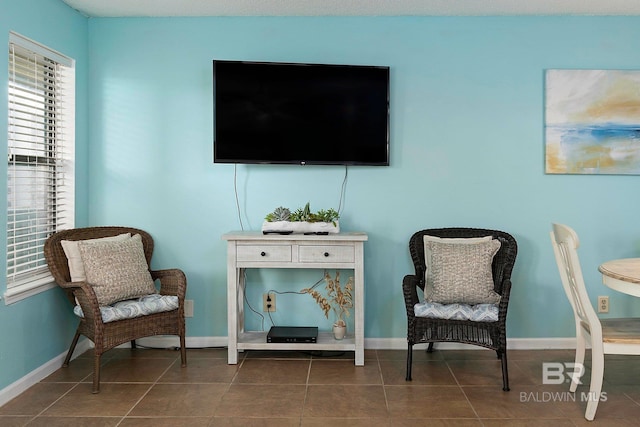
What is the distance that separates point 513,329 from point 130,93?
312 cm

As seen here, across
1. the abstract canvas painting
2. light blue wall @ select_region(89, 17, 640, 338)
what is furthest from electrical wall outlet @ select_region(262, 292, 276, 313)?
the abstract canvas painting

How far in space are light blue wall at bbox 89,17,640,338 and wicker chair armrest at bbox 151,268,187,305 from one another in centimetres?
23

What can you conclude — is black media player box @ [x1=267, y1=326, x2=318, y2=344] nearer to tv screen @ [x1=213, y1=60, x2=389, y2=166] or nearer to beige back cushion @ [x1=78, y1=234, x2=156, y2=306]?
beige back cushion @ [x1=78, y1=234, x2=156, y2=306]

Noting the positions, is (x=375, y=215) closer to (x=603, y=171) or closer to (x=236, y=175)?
(x=236, y=175)

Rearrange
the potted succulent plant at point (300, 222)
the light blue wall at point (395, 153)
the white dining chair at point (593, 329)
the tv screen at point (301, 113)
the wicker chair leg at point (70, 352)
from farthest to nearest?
the light blue wall at point (395, 153), the tv screen at point (301, 113), the potted succulent plant at point (300, 222), the wicker chair leg at point (70, 352), the white dining chair at point (593, 329)

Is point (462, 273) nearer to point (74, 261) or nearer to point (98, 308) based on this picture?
point (98, 308)

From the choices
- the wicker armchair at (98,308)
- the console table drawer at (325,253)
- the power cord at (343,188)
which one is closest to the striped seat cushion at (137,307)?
the wicker armchair at (98,308)

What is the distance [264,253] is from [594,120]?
2384 mm

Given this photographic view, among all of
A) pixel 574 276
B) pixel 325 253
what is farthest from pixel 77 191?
pixel 574 276

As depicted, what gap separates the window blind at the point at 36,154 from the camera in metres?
3.08

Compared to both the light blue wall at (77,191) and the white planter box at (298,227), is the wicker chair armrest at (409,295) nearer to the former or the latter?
the white planter box at (298,227)

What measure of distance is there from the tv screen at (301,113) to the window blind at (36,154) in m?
0.99

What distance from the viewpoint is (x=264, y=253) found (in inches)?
134

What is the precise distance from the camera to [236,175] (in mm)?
3799
